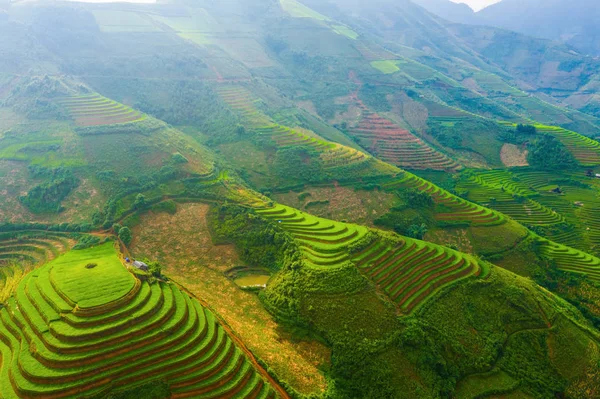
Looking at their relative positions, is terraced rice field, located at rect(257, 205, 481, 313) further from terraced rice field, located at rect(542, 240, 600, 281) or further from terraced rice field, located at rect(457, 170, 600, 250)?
terraced rice field, located at rect(457, 170, 600, 250)

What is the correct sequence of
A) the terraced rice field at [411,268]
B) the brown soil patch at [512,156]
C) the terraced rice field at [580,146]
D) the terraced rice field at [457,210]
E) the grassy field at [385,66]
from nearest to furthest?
the terraced rice field at [411,268]
the terraced rice field at [457,210]
the terraced rice field at [580,146]
the brown soil patch at [512,156]
the grassy field at [385,66]

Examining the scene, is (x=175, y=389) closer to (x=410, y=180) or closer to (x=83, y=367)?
(x=83, y=367)

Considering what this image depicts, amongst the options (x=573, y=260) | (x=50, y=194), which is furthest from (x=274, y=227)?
(x=573, y=260)

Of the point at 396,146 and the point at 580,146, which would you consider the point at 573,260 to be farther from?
the point at 396,146

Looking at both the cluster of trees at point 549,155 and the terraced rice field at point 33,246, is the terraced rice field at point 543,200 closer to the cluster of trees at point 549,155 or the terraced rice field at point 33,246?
the cluster of trees at point 549,155

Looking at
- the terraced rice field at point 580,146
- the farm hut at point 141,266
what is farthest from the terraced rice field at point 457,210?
the farm hut at point 141,266
